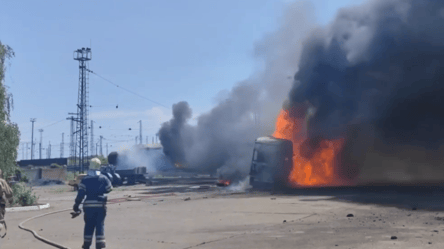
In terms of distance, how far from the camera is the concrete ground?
1017 cm

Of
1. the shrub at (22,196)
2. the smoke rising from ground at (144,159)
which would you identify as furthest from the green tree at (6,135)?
the smoke rising from ground at (144,159)

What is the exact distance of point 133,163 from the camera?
5866 centimetres

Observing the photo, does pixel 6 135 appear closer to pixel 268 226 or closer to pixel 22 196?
pixel 22 196

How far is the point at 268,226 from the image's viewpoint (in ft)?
42.3

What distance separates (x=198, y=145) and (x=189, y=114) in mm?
7000

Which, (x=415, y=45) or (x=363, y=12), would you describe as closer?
(x=415, y=45)

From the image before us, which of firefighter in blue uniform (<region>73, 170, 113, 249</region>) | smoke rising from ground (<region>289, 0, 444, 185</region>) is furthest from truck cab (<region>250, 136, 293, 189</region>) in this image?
firefighter in blue uniform (<region>73, 170, 113, 249</region>)

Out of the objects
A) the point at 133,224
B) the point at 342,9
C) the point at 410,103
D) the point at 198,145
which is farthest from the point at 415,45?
the point at 198,145

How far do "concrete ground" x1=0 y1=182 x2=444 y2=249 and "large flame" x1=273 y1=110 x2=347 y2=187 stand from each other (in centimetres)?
1055

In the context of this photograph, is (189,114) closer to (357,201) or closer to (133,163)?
(133,163)

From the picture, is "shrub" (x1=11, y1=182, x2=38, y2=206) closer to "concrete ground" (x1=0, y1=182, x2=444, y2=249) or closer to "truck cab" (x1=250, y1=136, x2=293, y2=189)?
"concrete ground" (x1=0, y1=182, x2=444, y2=249)

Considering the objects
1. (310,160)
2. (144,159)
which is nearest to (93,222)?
(310,160)

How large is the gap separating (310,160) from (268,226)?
1823 cm

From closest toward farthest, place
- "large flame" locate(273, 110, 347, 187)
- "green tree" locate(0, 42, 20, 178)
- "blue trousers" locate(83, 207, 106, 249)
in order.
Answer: "blue trousers" locate(83, 207, 106, 249) → "green tree" locate(0, 42, 20, 178) → "large flame" locate(273, 110, 347, 187)
